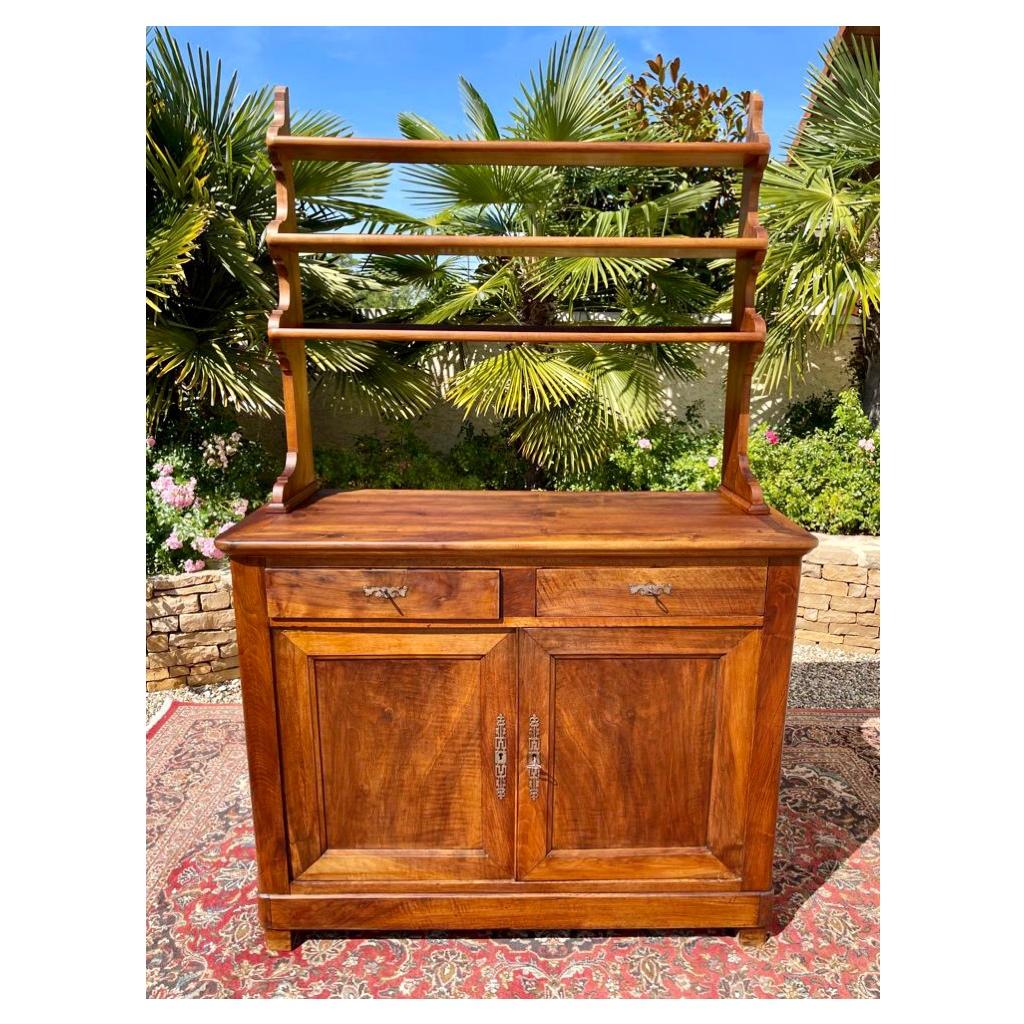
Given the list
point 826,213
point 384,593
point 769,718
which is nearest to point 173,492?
point 384,593

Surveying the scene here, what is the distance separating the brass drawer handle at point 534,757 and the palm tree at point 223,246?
2450 millimetres

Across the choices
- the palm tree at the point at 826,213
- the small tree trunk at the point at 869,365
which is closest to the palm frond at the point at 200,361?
the palm tree at the point at 826,213

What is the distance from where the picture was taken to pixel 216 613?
3.55 metres

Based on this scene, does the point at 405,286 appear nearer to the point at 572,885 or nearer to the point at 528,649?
the point at 528,649

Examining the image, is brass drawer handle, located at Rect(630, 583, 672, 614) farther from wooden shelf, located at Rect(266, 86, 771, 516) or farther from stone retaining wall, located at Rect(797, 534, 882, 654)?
stone retaining wall, located at Rect(797, 534, 882, 654)

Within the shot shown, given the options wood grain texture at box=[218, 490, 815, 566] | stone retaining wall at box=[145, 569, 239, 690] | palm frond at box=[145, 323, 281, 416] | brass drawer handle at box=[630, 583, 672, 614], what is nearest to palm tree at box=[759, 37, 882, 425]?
wood grain texture at box=[218, 490, 815, 566]

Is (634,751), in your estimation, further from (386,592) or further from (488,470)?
(488,470)

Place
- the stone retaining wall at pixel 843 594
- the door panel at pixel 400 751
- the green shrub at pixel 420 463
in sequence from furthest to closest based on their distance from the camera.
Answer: the green shrub at pixel 420 463
the stone retaining wall at pixel 843 594
the door panel at pixel 400 751

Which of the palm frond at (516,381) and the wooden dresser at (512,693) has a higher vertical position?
the palm frond at (516,381)

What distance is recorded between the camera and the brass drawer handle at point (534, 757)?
1.80 meters

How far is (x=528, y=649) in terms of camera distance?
1.76 meters

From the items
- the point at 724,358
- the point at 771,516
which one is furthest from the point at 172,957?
the point at 724,358

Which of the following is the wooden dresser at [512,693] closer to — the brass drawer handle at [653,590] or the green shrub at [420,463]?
the brass drawer handle at [653,590]

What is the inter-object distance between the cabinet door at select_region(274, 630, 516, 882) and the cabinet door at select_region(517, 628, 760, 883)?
0.29 feet
